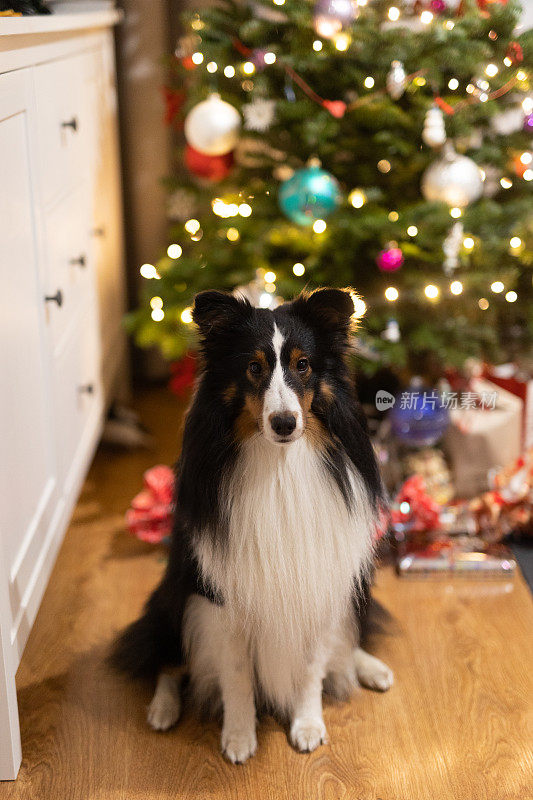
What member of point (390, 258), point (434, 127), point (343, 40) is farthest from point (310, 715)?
point (343, 40)

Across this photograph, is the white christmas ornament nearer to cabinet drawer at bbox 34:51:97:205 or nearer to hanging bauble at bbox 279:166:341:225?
hanging bauble at bbox 279:166:341:225

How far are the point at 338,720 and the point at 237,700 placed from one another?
0.25 meters

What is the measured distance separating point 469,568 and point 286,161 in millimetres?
1302

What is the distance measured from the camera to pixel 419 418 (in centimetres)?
242

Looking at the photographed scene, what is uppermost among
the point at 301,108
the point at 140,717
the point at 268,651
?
the point at 301,108

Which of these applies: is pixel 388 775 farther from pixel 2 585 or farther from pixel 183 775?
pixel 2 585

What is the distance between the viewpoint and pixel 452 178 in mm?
2193

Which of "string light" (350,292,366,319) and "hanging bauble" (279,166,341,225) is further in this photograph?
"hanging bauble" (279,166,341,225)

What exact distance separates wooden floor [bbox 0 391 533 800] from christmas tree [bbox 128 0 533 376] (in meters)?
0.73

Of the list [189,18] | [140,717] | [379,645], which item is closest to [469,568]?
[379,645]

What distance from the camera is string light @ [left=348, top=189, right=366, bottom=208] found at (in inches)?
91.6

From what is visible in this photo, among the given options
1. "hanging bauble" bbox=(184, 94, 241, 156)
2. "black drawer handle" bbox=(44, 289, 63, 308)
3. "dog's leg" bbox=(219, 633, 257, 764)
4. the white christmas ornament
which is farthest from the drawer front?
"dog's leg" bbox=(219, 633, 257, 764)

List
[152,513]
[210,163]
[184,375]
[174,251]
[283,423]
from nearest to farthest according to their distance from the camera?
[283,423] → [152,513] → [210,163] → [174,251] → [184,375]

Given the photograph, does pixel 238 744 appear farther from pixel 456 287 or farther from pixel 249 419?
pixel 456 287
